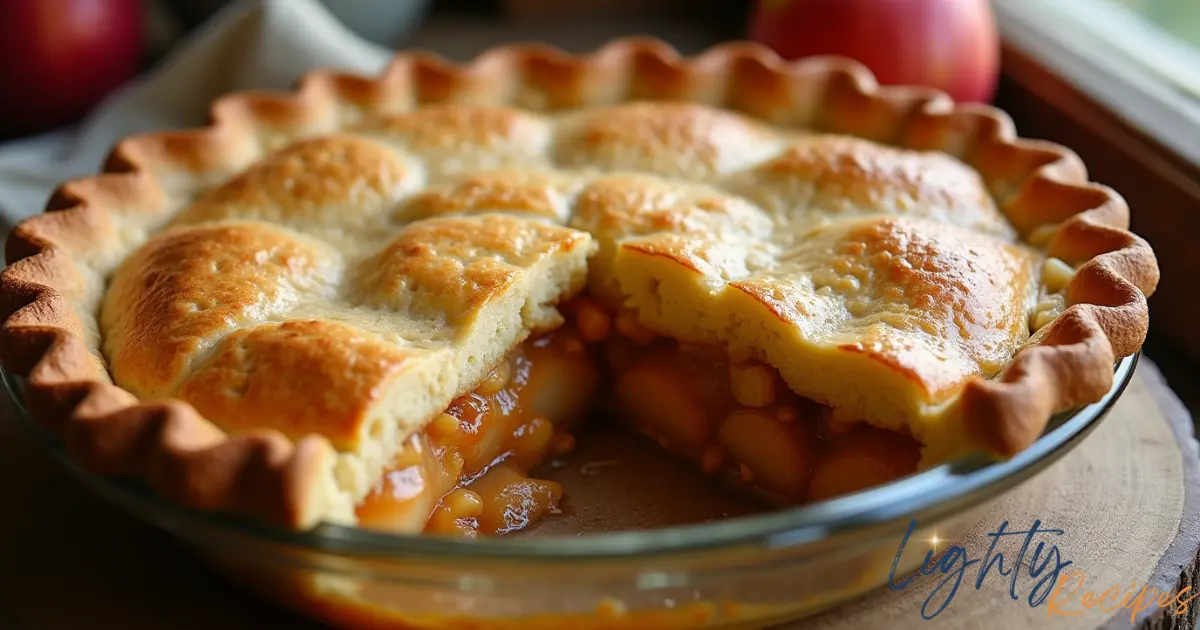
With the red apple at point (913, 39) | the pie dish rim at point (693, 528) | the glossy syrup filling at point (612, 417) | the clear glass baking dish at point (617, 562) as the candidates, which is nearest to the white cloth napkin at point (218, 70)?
the red apple at point (913, 39)

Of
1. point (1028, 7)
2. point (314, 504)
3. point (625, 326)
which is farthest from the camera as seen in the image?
point (1028, 7)

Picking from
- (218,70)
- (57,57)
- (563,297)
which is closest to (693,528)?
(563,297)

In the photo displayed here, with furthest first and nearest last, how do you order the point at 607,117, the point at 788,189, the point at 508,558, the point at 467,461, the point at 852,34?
the point at 852,34, the point at 607,117, the point at 788,189, the point at 467,461, the point at 508,558

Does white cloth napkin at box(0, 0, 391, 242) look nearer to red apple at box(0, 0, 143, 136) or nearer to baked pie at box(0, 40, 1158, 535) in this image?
red apple at box(0, 0, 143, 136)

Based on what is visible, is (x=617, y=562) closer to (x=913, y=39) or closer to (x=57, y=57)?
(x=913, y=39)

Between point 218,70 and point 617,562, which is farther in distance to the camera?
point 218,70

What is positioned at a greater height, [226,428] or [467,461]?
[226,428]

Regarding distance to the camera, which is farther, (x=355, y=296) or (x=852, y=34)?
(x=852, y=34)

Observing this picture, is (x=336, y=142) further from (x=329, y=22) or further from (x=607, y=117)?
(x=329, y=22)

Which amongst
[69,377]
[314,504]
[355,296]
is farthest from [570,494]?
[69,377]
